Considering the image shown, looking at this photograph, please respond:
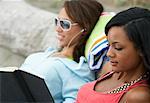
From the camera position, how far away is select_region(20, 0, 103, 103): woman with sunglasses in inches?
114

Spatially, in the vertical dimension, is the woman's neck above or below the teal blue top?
above

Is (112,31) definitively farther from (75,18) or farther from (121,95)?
(75,18)

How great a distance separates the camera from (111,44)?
2217mm

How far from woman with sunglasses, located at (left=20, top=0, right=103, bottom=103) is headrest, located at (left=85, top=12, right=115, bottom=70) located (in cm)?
3

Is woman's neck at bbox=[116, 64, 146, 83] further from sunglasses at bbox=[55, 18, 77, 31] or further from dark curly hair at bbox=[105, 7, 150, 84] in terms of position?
sunglasses at bbox=[55, 18, 77, 31]

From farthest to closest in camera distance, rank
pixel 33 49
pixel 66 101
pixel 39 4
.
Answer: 1. pixel 39 4
2. pixel 33 49
3. pixel 66 101

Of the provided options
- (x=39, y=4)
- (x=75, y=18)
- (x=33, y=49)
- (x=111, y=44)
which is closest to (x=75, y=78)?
(x=75, y=18)

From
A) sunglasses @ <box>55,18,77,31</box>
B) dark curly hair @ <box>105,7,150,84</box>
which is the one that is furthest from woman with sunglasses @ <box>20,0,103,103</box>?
dark curly hair @ <box>105,7,150,84</box>

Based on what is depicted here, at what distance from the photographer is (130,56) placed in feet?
7.09

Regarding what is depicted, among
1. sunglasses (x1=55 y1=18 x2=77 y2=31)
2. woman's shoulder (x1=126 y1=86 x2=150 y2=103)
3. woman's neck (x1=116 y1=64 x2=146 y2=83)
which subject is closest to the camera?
woman's shoulder (x1=126 y1=86 x2=150 y2=103)

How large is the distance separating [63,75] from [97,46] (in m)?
0.28

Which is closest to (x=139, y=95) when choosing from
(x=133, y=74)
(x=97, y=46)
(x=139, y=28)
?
(x=133, y=74)

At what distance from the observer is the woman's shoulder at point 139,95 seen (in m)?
2.09

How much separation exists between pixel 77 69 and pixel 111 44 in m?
0.73
